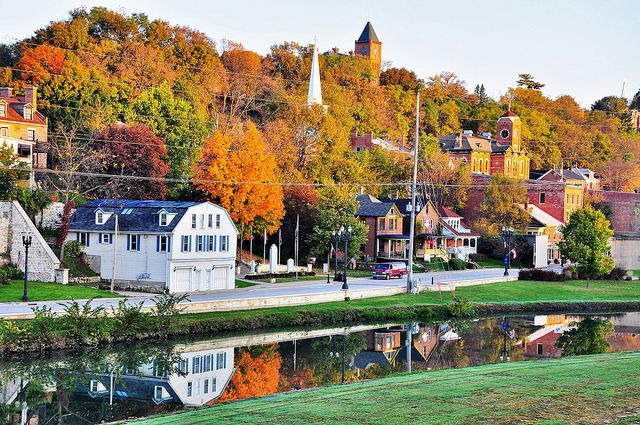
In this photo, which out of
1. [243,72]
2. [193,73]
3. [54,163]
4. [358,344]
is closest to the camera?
[358,344]

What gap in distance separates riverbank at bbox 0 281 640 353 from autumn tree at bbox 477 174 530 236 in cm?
1980

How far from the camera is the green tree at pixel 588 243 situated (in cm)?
7300

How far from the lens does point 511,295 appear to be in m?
65.2

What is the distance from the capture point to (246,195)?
68.6 m

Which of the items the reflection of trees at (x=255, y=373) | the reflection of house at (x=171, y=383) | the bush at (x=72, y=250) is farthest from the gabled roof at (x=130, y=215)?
the reflection of house at (x=171, y=383)

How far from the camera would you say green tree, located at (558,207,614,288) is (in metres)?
73.0

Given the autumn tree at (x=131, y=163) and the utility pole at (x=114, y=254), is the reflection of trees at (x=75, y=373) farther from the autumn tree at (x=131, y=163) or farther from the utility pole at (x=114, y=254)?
the autumn tree at (x=131, y=163)

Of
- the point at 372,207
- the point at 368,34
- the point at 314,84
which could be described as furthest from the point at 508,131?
the point at 368,34

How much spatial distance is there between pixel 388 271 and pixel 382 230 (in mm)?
12656

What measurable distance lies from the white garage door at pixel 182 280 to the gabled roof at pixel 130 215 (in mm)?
2726

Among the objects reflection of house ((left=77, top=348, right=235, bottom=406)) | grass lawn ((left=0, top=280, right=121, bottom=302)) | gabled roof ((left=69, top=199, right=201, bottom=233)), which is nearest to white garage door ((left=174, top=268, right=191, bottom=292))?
gabled roof ((left=69, top=199, right=201, bottom=233))

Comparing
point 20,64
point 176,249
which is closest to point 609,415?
point 176,249

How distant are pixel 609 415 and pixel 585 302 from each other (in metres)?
40.7

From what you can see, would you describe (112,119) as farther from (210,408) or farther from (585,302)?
(210,408)
